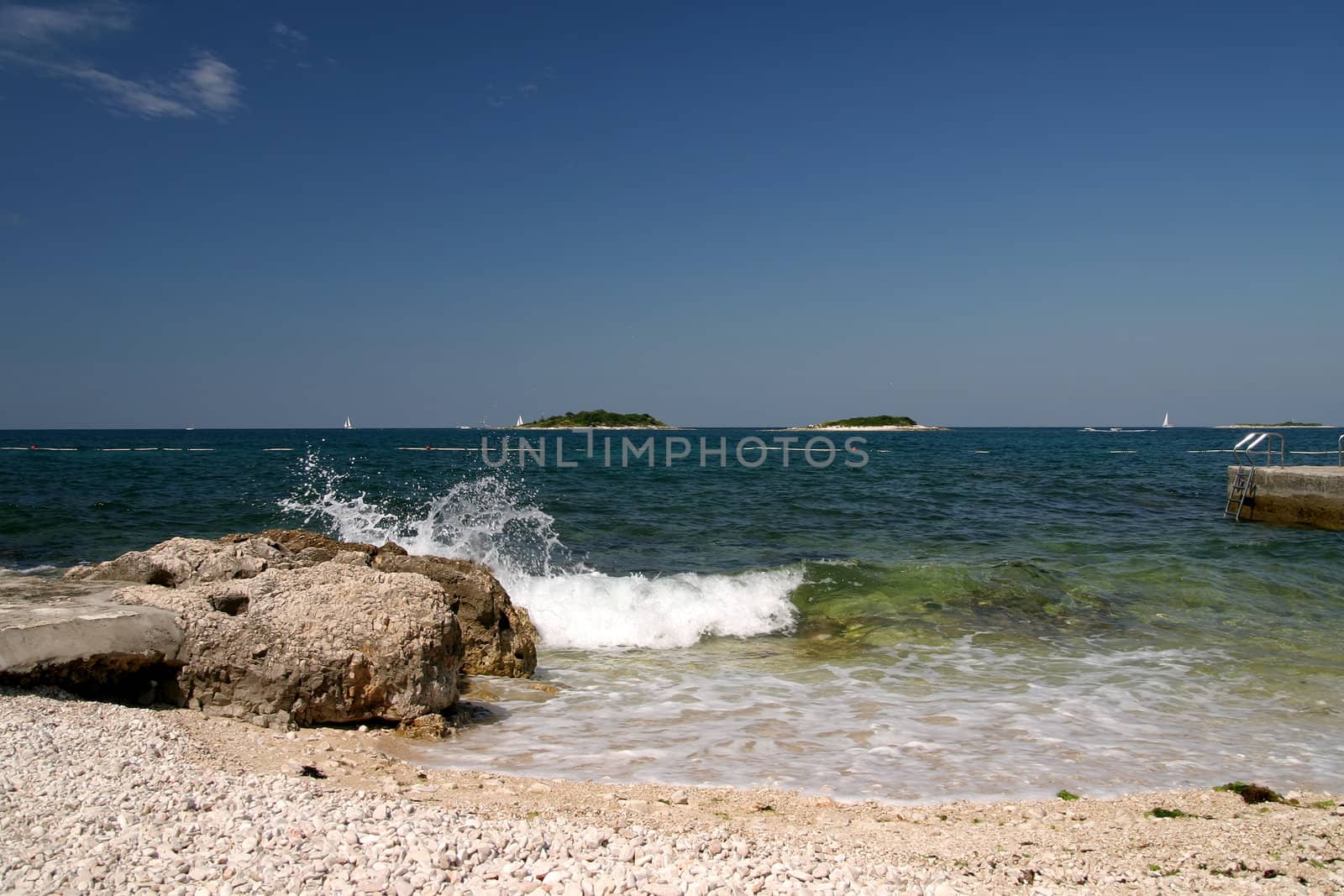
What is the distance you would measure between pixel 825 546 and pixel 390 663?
11172 mm

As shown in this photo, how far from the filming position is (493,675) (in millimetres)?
7602

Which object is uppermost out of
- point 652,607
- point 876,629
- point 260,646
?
point 260,646

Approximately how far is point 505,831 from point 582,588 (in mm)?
7435

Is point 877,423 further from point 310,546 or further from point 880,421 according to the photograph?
point 310,546

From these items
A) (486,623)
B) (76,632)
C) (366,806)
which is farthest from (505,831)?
(486,623)

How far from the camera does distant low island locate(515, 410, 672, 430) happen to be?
142m

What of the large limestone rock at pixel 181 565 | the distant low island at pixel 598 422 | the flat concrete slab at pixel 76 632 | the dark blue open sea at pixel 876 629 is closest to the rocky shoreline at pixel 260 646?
the flat concrete slab at pixel 76 632

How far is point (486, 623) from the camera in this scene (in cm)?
771

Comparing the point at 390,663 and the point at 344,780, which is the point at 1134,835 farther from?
the point at 390,663

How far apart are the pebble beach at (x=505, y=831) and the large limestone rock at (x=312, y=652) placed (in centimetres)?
37

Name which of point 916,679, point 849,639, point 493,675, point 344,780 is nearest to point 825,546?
point 849,639

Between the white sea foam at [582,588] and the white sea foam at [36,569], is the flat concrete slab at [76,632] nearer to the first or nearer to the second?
the white sea foam at [582,588]

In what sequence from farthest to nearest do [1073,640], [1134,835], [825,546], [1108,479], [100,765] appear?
[1108,479] → [825,546] → [1073,640] → [1134,835] → [100,765]

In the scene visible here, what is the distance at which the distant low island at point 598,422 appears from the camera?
14250 centimetres
